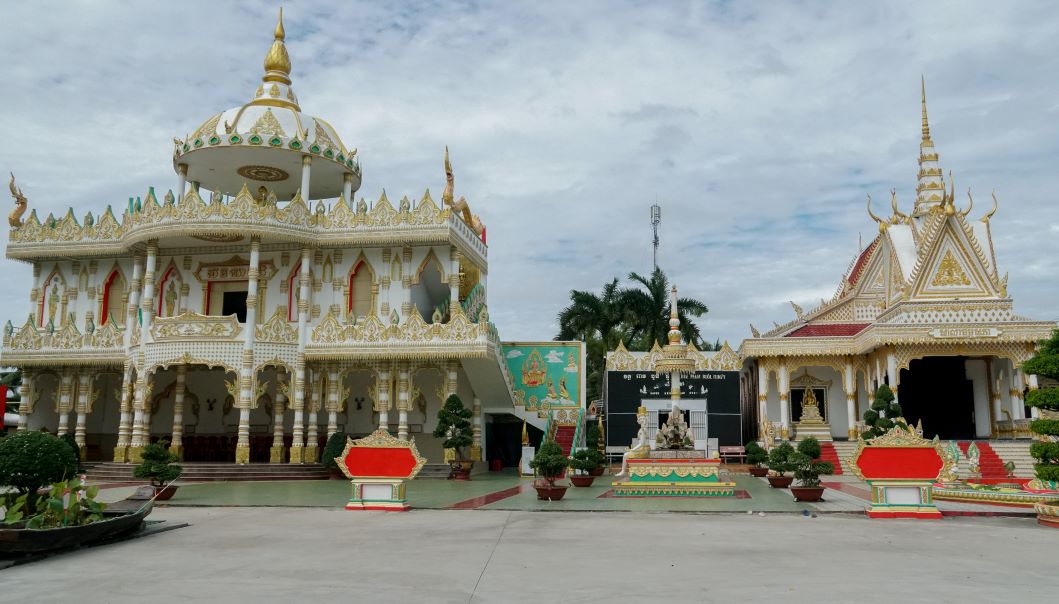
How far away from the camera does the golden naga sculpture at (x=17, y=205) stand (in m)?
25.6

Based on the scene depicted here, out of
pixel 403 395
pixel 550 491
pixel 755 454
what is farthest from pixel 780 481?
pixel 403 395

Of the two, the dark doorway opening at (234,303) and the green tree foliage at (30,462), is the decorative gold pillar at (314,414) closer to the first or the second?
the dark doorway opening at (234,303)

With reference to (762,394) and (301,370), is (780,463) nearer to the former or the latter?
(762,394)

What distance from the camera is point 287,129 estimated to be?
2436 centimetres

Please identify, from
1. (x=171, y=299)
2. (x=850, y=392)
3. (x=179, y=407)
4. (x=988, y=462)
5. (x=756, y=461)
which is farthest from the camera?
(x=850, y=392)

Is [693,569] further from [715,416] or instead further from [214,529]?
[715,416]

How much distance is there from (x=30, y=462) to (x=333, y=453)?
11.7 metres

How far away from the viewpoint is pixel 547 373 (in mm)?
26312

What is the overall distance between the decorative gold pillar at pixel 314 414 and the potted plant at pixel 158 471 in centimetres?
726

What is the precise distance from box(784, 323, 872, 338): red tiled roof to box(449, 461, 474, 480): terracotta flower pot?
508 inches

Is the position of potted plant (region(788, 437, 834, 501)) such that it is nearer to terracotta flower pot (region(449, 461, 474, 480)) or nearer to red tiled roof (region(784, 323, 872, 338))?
terracotta flower pot (region(449, 461, 474, 480))

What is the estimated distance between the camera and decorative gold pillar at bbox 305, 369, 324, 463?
23.1 meters

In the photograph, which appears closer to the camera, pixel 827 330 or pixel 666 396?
pixel 666 396

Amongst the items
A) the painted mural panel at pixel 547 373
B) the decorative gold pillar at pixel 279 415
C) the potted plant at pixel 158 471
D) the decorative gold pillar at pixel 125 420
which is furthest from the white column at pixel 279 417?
the potted plant at pixel 158 471
